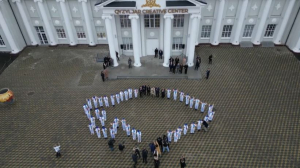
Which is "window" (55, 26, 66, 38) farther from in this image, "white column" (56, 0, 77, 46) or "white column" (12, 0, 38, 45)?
"white column" (12, 0, 38, 45)

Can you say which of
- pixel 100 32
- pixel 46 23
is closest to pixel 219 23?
pixel 100 32

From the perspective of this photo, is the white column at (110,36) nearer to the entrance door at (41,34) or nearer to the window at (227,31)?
the entrance door at (41,34)

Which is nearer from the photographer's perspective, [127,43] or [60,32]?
[127,43]

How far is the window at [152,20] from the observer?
25688 millimetres

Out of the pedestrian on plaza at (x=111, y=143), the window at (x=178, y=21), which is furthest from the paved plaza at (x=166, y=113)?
the window at (x=178, y=21)

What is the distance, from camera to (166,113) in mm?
21453

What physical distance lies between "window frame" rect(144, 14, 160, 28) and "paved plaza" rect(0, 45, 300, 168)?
16.4 ft

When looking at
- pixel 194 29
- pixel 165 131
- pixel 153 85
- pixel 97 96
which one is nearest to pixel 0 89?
pixel 97 96

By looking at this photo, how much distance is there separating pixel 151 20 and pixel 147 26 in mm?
866

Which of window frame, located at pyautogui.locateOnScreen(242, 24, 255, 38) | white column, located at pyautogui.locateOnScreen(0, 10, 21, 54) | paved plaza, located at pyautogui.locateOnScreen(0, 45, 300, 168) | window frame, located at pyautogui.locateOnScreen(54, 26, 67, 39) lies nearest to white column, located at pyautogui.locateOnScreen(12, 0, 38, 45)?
white column, located at pyautogui.locateOnScreen(0, 10, 21, 54)

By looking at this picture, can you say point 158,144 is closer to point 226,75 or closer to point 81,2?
point 226,75

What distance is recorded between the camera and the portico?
2266 cm

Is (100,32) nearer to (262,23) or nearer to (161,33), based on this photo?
(161,33)

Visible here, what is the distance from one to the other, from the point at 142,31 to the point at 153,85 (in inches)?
249
